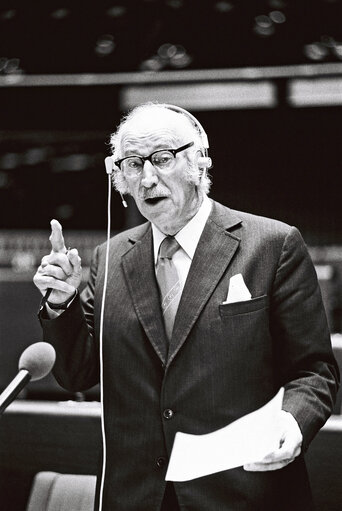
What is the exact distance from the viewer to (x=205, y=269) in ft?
4.23

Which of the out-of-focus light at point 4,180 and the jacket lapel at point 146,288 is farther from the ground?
the out-of-focus light at point 4,180

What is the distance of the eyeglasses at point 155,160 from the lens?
1.30 m

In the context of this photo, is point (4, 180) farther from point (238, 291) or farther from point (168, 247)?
point (238, 291)

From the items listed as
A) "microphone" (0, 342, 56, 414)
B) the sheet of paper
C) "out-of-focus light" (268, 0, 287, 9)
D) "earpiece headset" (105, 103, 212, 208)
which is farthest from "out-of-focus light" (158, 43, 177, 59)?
the sheet of paper

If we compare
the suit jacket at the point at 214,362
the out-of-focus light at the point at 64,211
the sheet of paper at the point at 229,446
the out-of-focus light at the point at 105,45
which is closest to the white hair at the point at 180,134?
the suit jacket at the point at 214,362

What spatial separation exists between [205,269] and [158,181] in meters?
0.18

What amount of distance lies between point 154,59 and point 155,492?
511 cm

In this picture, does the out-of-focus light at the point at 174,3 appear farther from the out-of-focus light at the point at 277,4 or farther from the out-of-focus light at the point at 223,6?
the out-of-focus light at the point at 277,4

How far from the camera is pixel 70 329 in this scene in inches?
50.7

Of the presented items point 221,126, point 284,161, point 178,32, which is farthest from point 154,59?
point 284,161

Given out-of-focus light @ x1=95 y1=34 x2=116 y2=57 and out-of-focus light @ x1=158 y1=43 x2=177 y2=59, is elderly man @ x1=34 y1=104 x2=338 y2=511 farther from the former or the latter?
out-of-focus light @ x1=158 y1=43 x2=177 y2=59

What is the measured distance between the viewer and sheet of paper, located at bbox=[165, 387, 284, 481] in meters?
1.03

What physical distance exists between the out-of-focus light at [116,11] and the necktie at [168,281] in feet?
12.4

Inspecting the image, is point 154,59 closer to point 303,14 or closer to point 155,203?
point 303,14
